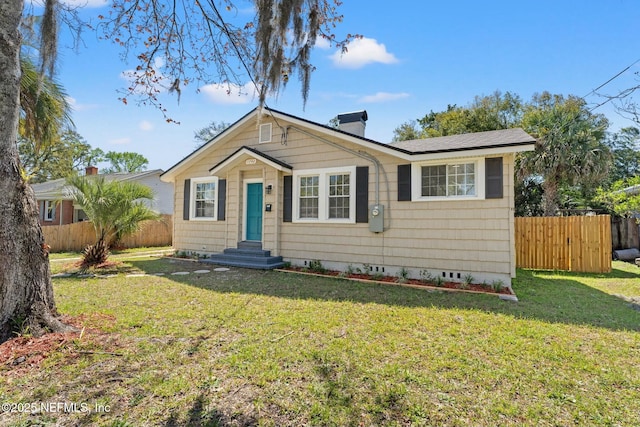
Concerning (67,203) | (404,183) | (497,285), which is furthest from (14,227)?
(67,203)

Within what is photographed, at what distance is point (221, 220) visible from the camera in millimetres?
10383

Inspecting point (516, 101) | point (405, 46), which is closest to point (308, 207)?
point (405, 46)

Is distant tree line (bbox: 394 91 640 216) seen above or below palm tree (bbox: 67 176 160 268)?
above

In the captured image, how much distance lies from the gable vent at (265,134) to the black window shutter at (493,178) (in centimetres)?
618

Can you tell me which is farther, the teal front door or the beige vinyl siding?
the teal front door

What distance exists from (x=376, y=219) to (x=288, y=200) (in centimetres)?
278

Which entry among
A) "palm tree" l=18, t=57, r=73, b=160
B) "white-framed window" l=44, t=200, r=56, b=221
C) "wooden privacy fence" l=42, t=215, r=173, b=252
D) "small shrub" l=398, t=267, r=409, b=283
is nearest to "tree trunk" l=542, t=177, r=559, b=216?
"small shrub" l=398, t=267, r=409, b=283

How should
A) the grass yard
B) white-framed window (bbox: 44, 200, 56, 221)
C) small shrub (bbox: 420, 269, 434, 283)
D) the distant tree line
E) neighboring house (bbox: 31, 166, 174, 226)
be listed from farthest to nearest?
white-framed window (bbox: 44, 200, 56, 221) < neighboring house (bbox: 31, 166, 174, 226) < the distant tree line < small shrub (bbox: 420, 269, 434, 283) < the grass yard

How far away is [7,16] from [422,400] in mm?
5748

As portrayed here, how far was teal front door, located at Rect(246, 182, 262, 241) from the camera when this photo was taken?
9875 millimetres

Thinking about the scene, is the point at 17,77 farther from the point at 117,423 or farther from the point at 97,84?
the point at 117,423

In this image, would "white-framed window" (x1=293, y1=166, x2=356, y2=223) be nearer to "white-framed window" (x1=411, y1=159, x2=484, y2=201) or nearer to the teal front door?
the teal front door

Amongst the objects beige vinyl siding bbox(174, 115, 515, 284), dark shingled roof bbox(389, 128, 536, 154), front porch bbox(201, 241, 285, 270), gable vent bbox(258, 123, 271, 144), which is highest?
gable vent bbox(258, 123, 271, 144)

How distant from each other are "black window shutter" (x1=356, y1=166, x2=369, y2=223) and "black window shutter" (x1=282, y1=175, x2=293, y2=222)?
208cm
